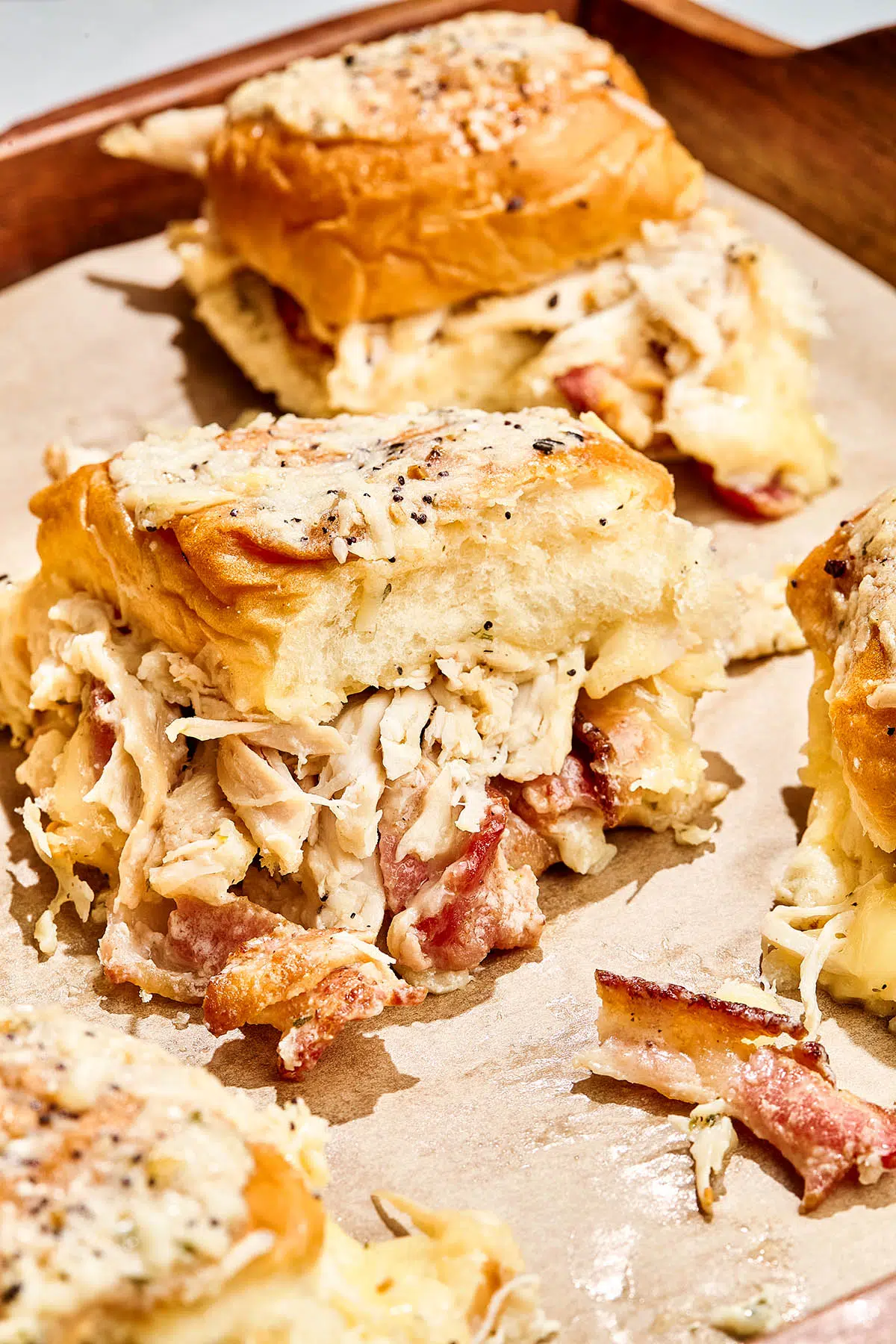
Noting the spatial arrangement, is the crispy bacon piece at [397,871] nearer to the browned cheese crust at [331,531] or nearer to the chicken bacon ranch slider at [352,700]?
the chicken bacon ranch slider at [352,700]

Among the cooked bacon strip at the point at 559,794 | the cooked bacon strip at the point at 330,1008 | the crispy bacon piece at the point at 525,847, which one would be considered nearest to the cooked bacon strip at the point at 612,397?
the cooked bacon strip at the point at 559,794

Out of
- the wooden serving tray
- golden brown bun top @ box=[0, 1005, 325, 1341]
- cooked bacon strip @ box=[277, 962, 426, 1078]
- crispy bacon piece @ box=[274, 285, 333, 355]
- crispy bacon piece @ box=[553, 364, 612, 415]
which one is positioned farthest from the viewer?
the wooden serving tray

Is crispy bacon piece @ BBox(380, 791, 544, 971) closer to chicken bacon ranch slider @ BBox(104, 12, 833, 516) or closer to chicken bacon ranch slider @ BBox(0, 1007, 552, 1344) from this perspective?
chicken bacon ranch slider @ BBox(0, 1007, 552, 1344)

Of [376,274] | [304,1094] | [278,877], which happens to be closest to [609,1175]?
[304,1094]

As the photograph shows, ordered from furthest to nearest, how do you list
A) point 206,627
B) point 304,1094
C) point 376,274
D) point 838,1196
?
point 376,274 → point 206,627 → point 304,1094 → point 838,1196

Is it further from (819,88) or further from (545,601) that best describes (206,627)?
(819,88)

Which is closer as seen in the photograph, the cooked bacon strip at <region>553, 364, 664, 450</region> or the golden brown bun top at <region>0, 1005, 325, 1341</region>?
the golden brown bun top at <region>0, 1005, 325, 1341</region>

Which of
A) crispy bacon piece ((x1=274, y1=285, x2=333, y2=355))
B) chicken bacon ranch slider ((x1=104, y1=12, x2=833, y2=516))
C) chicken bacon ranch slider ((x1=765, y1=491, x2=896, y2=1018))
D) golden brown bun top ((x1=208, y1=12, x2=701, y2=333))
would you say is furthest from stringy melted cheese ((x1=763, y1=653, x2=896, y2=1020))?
crispy bacon piece ((x1=274, y1=285, x2=333, y2=355))
